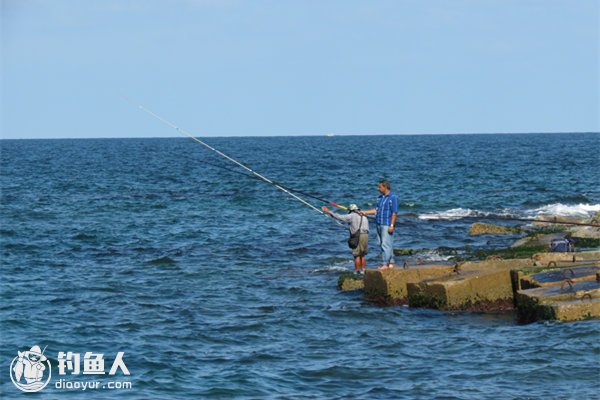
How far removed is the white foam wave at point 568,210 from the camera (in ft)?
104

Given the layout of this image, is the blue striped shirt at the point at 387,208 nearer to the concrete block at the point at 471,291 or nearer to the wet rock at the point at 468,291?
the wet rock at the point at 468,291

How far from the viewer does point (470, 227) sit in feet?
94.6

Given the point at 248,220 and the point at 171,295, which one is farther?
the point at 248,220

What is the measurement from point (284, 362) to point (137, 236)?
15337 mm

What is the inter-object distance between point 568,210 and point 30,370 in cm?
2343

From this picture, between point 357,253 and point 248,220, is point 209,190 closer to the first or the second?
point 248,220

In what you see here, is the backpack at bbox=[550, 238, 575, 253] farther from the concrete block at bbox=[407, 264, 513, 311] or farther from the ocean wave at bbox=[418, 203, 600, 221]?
the ocean wave at bbox=[418, 203, 600, 221]

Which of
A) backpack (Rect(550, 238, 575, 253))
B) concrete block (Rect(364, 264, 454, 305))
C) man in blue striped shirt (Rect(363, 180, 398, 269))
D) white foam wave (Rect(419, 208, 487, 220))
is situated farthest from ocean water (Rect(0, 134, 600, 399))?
backpack (Rect(550, 238, 575, 253))

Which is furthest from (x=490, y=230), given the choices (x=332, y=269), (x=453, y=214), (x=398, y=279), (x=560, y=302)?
(x=560, y=302)

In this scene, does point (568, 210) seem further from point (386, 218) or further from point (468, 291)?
point (468, 291)

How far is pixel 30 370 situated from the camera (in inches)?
526

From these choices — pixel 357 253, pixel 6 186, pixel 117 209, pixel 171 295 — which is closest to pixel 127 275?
pixel 171 295

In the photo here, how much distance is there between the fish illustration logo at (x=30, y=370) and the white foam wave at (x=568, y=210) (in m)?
20.9

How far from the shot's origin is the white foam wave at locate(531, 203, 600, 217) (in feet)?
104
